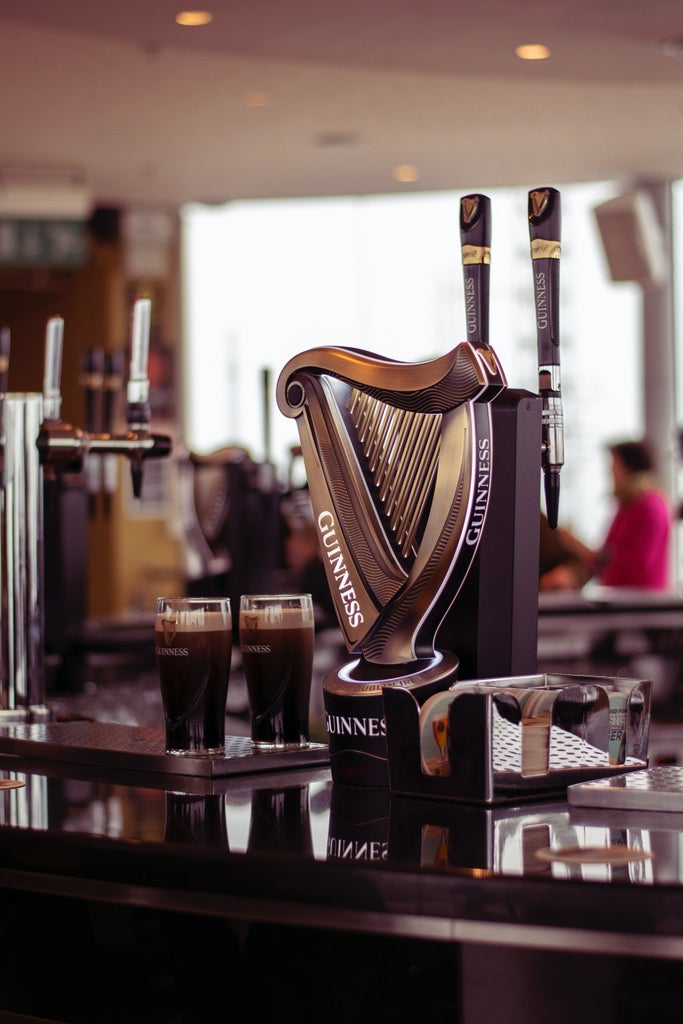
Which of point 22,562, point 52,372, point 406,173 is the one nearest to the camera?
point 22,562

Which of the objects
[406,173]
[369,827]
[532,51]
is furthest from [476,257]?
[406,173]

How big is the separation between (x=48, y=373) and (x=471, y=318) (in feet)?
2.42

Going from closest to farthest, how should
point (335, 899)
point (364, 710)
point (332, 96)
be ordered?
1. point (335, 899)
2. point (364, 710)
3. point (332, 96)

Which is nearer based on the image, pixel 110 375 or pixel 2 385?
pixel 2 385

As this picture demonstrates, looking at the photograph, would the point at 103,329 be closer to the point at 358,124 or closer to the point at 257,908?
the point at 358,124

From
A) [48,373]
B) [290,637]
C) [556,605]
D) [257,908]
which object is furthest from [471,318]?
[556,605]

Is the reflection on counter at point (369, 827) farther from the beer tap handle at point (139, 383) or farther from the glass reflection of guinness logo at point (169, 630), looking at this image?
the beer tap handle at point (139, 383)

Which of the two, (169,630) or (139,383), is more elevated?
(139,383)

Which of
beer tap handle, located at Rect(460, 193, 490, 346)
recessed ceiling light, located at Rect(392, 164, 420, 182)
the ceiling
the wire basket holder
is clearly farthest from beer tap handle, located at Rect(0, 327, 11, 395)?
recessed ceiling light, located at Rect(392, 164, 420, 182)

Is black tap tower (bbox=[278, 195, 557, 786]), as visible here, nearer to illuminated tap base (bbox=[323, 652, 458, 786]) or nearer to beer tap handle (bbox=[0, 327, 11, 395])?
illuminated tap base (bbox=[323, 652, 458, 786])

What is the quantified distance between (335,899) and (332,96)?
5865mm

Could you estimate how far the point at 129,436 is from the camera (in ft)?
5.59

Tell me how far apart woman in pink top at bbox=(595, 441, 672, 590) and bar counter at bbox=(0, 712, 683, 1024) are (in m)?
4.78

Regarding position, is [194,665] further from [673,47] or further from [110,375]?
[673,47]
